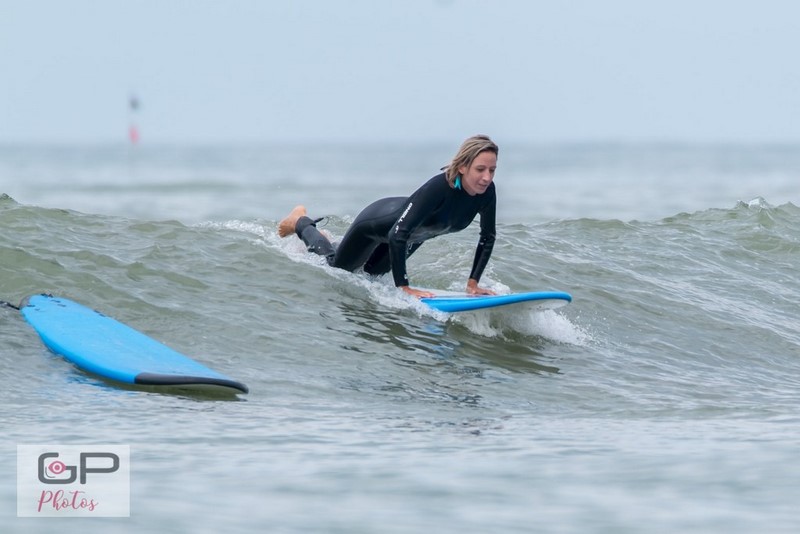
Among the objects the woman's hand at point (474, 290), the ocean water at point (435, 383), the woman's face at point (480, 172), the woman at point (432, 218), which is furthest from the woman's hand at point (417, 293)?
the woman's face at point (480, 172)

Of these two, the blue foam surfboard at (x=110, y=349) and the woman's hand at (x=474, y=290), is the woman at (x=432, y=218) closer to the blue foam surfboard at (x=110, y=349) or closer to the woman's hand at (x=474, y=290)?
the woman's hand at (x=474, y=290)

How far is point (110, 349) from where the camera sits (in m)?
6.91

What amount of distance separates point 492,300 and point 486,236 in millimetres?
759

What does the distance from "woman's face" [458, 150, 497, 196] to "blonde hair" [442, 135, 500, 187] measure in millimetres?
A: 27

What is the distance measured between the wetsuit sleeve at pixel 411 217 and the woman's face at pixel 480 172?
0.22 meters

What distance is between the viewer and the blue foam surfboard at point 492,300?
Result: 7.80m

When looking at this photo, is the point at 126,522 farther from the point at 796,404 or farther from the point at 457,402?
the point at 796,404

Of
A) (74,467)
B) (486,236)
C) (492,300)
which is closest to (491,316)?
(492,300)

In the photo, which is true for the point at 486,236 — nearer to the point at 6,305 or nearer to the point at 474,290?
the point at 474,290

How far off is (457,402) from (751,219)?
8.89m

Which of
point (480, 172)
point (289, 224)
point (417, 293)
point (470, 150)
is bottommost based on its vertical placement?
point (417, 293)

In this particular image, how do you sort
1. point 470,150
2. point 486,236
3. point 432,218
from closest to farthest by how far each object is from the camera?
point 470,150 → point 432,218 → point 486,236

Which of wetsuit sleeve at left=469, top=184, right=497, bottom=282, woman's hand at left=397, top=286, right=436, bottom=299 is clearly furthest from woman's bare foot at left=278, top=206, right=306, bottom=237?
wetsuit sleeve at left=469, top=184, right=497, bottom=282

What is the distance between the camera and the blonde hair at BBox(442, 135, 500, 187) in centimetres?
790
